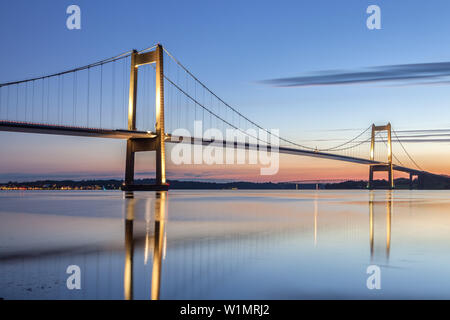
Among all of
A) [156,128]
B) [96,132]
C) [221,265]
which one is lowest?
[221,265]

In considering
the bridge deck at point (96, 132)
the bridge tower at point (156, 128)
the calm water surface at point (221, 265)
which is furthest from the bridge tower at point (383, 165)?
the calm water surface at point (221, 265)

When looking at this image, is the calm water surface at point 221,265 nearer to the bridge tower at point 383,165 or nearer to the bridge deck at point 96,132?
the bridge deck at point 96,132

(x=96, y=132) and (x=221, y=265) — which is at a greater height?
(x=96, y=132)

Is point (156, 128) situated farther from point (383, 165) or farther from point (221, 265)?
point (383, 165)

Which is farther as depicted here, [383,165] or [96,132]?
[383,165]

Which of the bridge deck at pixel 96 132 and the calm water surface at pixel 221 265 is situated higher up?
the bridge deck at pixel 96 132

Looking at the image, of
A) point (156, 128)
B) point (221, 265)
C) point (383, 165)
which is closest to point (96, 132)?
point (156, 128)

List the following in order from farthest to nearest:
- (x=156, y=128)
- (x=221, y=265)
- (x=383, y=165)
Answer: (x=383, y=165)
(x=156, y=128)
(x=221, y=265)

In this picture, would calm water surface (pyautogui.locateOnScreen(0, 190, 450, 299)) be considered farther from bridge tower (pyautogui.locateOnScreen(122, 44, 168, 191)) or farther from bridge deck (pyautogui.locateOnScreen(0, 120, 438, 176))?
bridge tower (pyautogui.locateOnScreen(122, 44, 168, 191))
